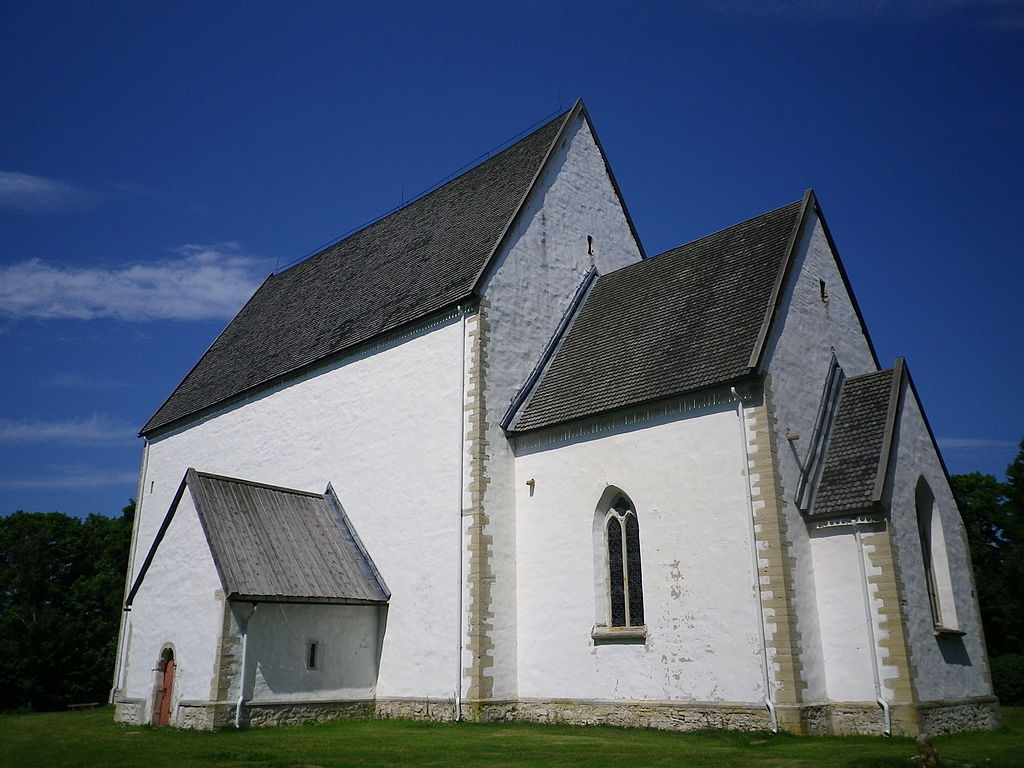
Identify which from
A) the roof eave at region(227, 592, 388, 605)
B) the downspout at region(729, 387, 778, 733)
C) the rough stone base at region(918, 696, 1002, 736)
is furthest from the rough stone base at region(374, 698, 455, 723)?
the rough stone base at region(918, 696, 1002, 736)

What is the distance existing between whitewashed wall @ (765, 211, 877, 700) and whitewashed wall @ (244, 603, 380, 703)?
1045cm

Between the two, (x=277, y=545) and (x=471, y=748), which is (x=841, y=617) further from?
(x=277, y=545)

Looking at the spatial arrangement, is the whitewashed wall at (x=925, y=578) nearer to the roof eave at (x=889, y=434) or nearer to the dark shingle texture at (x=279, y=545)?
A: the roof eave at (x=889, y=434)

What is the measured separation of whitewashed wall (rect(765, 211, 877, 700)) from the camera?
54.1 feet

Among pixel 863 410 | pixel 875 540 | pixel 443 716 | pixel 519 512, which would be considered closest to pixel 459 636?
pixel 443 716

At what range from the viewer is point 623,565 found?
18859 millimetres

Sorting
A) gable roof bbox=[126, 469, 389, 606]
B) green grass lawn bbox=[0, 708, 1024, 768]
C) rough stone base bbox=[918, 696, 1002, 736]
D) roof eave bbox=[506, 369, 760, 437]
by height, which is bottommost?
green grass lawn bbox=[0, 708, 1024, 768]

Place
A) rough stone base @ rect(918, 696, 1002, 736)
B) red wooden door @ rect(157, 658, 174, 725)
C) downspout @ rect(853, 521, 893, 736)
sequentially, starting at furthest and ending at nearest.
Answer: red wooden door @ rect(157, 658, 174, 725) < rough stone base @ rect(918, 696, 1002, 736) < downspout @ rect(853, 521, 893, 736)

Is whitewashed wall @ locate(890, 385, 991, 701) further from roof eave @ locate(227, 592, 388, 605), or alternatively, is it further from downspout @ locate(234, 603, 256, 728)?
downspout @ locate(234, 603, 256, 728)

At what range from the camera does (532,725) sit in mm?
18609

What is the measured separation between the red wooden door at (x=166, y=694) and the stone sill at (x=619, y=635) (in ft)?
32.1

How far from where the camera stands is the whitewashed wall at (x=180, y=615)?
1903 cm

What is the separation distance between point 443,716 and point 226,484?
26.4 ft

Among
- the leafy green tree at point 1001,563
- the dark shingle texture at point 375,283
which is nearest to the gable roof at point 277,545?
the dark shingle texture at point 375,283
